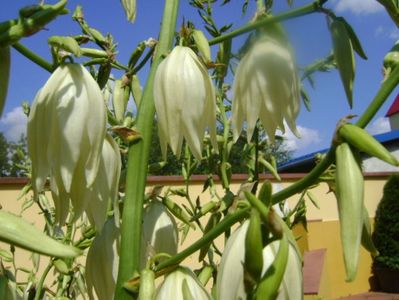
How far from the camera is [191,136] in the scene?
66cm

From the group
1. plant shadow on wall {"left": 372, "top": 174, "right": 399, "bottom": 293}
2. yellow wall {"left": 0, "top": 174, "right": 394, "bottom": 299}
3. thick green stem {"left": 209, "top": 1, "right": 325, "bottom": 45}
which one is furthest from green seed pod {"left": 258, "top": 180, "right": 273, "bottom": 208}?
plant shadow on wall {"left": 372, "top": 174, "right": 399, "bottom": 293}

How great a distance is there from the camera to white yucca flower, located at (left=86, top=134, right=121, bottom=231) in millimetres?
628

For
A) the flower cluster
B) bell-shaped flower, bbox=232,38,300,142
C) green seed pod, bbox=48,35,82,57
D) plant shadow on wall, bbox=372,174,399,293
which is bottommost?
plant shadow on wall, bbox=372,174,399,293

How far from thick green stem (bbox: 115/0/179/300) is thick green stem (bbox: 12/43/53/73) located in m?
0.12

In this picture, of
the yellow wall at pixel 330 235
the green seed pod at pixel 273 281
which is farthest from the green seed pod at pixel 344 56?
the yellow wall at pixel 330 235

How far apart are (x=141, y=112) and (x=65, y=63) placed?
111mm

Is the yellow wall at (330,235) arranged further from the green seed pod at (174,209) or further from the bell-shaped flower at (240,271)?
the bell-shaped flower at (240,271)

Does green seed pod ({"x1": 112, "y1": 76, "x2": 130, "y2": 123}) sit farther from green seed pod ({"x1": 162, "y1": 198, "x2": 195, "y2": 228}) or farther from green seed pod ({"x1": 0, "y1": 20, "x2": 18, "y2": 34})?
green seed pod ({"x1": 0, "y1": 20, "x2": 18, "y2": 34})

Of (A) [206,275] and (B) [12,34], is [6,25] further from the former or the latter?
(A) [206,275]

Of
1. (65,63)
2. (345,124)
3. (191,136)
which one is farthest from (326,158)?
(65,63)

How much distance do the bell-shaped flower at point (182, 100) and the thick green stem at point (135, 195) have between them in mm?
25

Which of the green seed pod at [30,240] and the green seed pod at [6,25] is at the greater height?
the green seed pod at [6,25]

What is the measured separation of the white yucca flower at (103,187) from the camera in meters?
0.63

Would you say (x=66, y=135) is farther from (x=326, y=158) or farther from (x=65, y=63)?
(x=326, y=158)
